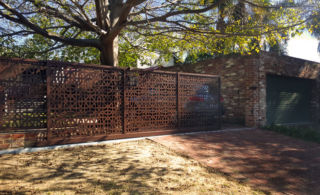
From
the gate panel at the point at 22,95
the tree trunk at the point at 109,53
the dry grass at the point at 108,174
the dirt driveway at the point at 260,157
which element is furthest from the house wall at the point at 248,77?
the gate panel at the point at 22,95

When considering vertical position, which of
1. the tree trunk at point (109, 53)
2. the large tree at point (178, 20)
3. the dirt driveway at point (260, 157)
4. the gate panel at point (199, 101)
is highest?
the large tree at point (178, 20)

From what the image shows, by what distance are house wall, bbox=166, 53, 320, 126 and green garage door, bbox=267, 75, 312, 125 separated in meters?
0.45

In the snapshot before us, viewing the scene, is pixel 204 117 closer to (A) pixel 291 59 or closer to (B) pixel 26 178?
(B) pixel 26 178

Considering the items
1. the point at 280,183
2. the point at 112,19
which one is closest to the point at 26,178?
the point at 280,183

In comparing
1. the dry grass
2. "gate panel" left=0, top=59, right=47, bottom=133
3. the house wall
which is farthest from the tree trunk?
the house wall

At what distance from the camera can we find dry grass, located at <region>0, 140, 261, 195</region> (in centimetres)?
277

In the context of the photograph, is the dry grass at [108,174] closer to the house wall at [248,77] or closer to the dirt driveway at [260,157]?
the dirt driveway at [260,157]

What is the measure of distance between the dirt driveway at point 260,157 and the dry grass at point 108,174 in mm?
399

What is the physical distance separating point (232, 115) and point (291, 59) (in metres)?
3.83

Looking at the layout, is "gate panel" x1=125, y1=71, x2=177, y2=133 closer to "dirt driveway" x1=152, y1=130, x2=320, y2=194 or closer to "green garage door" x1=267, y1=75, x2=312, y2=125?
"dirt driveway" x1=152, y1=130, x2=320, y2=194

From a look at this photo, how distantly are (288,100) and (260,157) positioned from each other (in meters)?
6.77

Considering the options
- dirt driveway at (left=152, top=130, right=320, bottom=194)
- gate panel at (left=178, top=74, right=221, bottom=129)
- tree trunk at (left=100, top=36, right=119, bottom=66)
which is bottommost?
dirt driveway at (left=152, top=130, right=320, bottom=194)

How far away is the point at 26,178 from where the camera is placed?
9.67 feet

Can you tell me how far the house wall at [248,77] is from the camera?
313 inches
